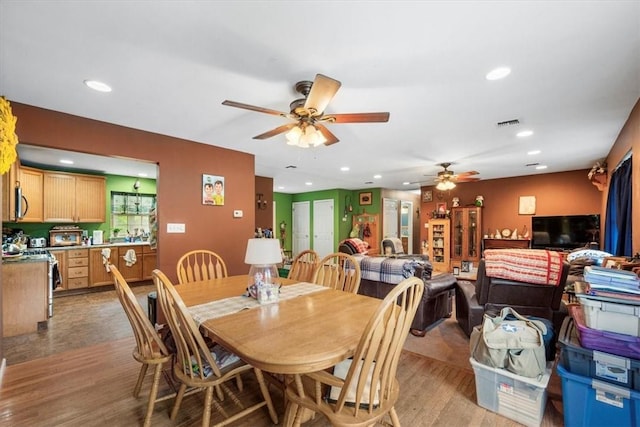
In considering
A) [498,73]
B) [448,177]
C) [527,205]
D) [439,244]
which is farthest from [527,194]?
[498,73]

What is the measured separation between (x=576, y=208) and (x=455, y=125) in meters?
4.65

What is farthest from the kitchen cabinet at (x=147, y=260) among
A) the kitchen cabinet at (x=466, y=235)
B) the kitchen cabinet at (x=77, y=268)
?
the kitchen cabinet at (x=466, y=235)

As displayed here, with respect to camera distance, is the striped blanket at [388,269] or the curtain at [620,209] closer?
the curtain at [620,209]

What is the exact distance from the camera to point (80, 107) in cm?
261

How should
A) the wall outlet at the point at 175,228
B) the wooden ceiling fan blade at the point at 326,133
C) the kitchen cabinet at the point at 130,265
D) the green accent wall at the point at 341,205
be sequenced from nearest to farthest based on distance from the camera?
the wooden ceiling fan blade at the point at 326,133 → the wall outlet at the point at 175,228 → the kitchen cabinet at the point at 130,265 → the green accent wall at the point at 341,205

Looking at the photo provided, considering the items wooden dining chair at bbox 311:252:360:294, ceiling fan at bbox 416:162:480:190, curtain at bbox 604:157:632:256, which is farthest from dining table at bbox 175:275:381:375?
ceiling fan at bbox 416:162:480:190

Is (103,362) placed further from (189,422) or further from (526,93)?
(526,93)

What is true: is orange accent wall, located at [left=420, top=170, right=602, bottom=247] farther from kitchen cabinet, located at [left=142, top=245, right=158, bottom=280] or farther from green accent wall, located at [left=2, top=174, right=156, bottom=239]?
green accent wall, located at [left=2, top=174, right=156, bottom=239]

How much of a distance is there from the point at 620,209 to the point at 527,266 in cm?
215

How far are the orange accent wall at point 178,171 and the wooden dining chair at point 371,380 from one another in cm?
276

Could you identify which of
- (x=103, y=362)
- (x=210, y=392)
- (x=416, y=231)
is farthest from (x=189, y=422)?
(x=416, y=231)

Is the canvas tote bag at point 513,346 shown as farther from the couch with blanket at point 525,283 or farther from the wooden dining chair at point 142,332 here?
the wooden dining chair at point 142,332

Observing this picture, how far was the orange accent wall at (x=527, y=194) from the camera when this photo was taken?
571 centimetres

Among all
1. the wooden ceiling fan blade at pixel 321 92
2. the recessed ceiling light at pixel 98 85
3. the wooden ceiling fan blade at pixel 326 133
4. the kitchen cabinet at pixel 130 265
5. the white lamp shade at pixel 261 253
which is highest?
the recessed ceiling light at pixel 98 85
